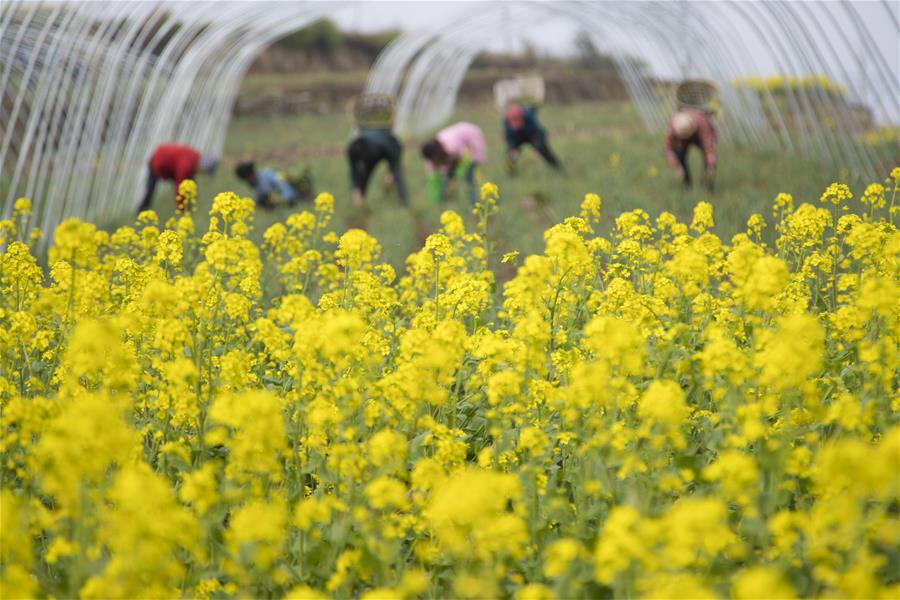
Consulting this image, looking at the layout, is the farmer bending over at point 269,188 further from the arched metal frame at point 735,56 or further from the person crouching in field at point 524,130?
the arched metal frame at point 735,56

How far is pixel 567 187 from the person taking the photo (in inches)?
409

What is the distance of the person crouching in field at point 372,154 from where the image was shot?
33.2 ft

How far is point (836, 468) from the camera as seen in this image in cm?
202

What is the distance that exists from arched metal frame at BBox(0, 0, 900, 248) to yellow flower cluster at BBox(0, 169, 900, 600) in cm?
524

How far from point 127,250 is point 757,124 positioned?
36.2ft

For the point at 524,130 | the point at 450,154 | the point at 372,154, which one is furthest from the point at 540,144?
the point at 372,154

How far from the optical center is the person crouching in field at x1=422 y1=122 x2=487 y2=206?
10069 mm

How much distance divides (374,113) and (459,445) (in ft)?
26.7

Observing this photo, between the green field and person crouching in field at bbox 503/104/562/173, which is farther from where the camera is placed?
person crouching in field at bbox 503/104/562/173

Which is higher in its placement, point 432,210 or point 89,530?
point 432,210

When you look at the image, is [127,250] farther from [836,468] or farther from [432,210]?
[836,468]

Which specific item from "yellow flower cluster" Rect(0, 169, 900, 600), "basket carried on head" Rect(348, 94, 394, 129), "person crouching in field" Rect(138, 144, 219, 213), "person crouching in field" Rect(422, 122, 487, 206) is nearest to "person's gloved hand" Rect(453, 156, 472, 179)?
"person crouching in field" Rect(422, 122, 487, 206)

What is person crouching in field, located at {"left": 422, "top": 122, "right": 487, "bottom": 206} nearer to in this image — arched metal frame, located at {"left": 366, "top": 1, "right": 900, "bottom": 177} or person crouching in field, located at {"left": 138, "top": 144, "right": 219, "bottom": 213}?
person crouching in field, located at {"left": 138, "top": 144, "right": 219, "bottom": 213}

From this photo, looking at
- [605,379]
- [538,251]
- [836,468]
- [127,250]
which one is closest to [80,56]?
[127,250]
